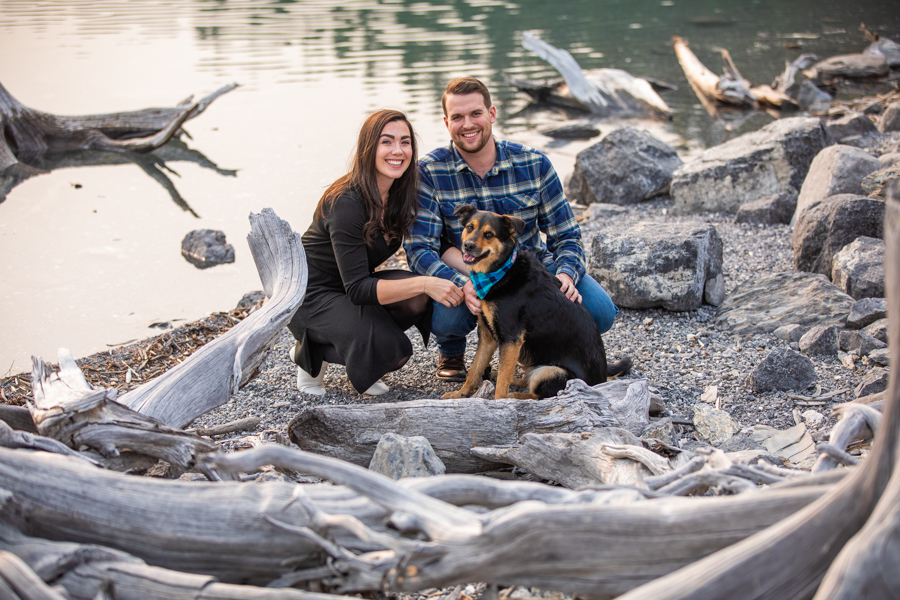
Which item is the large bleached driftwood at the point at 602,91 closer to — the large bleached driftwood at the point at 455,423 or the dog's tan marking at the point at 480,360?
the dog's tan marking at the point at 480,360

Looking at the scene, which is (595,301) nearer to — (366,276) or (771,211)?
(366,276)

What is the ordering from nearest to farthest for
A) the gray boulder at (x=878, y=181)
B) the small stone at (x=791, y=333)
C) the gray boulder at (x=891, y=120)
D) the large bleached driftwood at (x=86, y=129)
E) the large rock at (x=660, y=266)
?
the small stone at (x=791, y=333) < the large rock at (x=660, y=266) < the gray boulder at (x=878, y=181) < the gray boulder at (x=891, y=120) < the large bleached driftwood at (x=86, y=129)

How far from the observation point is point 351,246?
4.06 meters

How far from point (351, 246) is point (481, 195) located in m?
0.96

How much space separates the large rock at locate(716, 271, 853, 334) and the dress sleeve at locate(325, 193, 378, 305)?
8.81 ft

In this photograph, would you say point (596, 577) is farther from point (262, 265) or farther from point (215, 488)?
point (262, 265)

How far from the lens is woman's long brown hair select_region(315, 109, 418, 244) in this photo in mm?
4004

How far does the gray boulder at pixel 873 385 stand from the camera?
3705 mm

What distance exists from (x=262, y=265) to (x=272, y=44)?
19.3 metres

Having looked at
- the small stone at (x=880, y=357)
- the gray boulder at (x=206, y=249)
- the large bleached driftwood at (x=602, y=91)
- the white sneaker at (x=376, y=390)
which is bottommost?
the white sneaker at (x=376, y=390)

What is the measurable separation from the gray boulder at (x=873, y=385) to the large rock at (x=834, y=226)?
196 centimetres

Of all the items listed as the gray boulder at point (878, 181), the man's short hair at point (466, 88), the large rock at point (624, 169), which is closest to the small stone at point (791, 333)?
the gray boulder at point (878, 181)

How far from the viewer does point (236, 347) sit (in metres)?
3.33

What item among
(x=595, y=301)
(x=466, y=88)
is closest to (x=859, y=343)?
(x=595, y=301)
